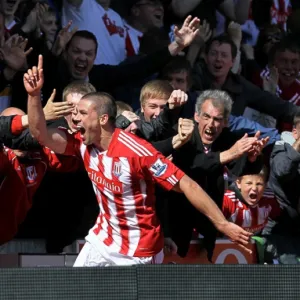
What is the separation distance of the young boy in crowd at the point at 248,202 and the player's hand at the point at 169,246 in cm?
63

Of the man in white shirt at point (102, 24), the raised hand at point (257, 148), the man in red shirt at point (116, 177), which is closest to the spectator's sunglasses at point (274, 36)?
the man in white shirt at point (102, 24)

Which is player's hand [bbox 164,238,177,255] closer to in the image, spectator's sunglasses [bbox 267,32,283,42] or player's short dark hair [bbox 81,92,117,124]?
player's short dark hair [bbox 81,92,117,124]

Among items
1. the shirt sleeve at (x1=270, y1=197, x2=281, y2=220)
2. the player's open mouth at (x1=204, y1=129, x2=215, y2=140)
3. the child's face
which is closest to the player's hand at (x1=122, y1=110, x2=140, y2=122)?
the player's open mouth at (x1=204, y1=129, x2=215, y2=140)

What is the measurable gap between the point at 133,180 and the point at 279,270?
1290 millimetres

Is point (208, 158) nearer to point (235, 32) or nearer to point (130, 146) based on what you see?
point (130, 146)

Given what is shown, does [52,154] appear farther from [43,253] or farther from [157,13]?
[157,13]

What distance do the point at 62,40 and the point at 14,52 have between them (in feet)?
1.82

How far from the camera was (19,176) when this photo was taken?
8.16 metres

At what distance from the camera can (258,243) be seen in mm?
9570

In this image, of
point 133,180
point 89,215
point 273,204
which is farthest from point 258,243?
point 133,180

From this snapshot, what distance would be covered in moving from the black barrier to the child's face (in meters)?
2.49

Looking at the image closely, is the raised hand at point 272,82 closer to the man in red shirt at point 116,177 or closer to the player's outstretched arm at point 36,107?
the man in red shirt at point 116,177

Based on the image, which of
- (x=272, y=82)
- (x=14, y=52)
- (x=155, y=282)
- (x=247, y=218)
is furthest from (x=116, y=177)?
(x=272, y=82)

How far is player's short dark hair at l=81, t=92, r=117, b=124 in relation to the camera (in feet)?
25.1
